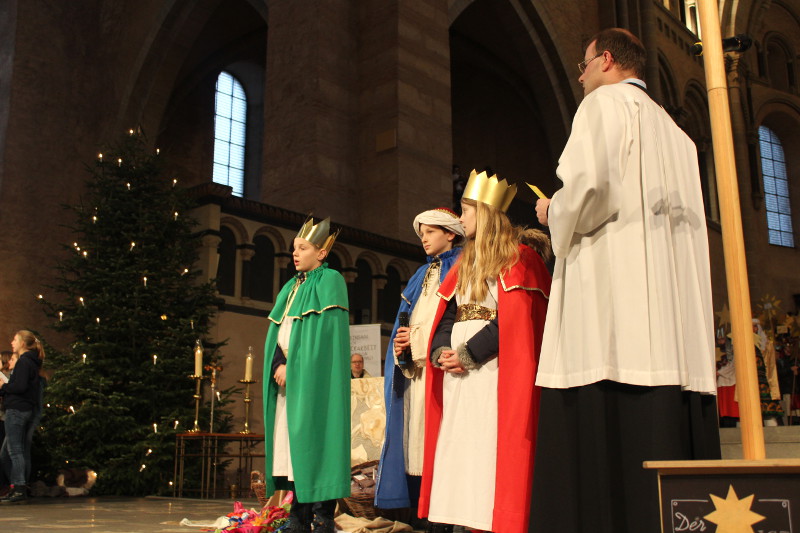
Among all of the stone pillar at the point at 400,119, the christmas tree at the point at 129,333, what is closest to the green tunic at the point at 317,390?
the christmas tree at the point at 129,333

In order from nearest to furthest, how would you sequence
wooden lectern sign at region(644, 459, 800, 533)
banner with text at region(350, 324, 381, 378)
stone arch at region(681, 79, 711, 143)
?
Result: wooden lectern sign at region(644, 459, 800, 533) < banner with text at region(350, 324, 381, 378) < stone arch at region(681, 79, 711, 143)

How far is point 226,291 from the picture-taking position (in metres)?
9.61

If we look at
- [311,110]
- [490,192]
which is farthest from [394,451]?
[311,110]

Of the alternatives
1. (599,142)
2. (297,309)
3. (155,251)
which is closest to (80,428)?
(155,251)

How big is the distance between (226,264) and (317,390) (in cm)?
564

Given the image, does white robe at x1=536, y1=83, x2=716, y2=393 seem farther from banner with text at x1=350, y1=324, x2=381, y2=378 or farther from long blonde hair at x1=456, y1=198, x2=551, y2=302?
banner with text at x1=350, y1=324, x2=381, y2=378

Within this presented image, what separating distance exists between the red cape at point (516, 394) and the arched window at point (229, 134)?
55.5ft

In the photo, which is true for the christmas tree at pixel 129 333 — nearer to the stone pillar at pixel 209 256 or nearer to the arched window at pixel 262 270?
the stone pillar at pixel 209 256

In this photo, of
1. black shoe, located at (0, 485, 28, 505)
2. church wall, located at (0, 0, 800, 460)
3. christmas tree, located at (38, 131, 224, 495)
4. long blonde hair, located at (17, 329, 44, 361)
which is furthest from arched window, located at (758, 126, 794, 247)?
black shoe, located at (0, 485, 28, 505)

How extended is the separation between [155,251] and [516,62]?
13.6m

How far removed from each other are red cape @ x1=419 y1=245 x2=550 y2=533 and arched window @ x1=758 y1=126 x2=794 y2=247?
26335mm

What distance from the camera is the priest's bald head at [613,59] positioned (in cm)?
267

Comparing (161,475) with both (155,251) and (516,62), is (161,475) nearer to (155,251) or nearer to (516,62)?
(155,251)

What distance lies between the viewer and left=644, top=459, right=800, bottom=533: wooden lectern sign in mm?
1764
